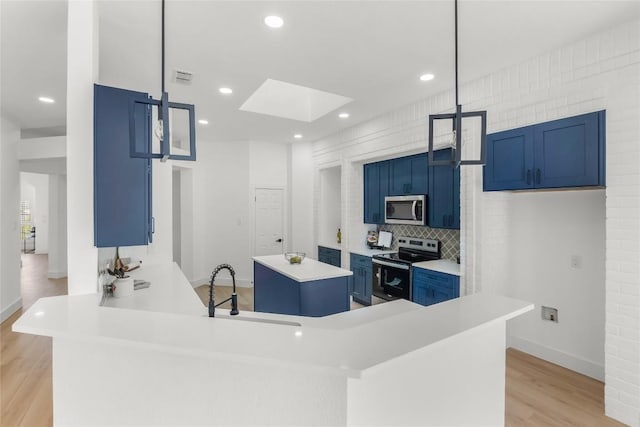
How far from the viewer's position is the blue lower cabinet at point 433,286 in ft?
11.5

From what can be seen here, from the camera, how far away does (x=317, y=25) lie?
2.32m

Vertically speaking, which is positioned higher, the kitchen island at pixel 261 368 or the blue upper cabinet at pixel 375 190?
the blue upper cabinet at pixel 375 190

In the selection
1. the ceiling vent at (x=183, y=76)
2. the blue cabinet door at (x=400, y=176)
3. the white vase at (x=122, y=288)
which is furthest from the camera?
the blue cabinet door at (x=400, y=176)

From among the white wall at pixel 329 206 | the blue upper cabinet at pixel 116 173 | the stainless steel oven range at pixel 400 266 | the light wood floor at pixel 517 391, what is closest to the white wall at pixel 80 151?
the blue upper cabinet at pixel 116 173

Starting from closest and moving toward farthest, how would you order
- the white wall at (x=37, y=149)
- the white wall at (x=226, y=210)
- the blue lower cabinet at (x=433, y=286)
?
1. the blue lower cabinet at (x=433, y=286)
2. the white wall at (x=37, y=149)
3. the white wall at (x=226, y=210)

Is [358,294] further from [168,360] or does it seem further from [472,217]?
[168,360]

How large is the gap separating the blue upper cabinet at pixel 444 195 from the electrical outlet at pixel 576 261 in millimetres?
1084

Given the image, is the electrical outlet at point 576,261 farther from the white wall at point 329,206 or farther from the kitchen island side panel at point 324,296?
the white wall at point 329,206

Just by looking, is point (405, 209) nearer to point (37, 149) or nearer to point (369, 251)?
point (369, 251)

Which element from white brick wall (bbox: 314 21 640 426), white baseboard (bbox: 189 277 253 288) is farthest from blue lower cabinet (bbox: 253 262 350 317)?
white baseboard (bbox: 189 277 253 288)

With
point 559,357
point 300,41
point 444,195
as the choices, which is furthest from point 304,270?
point 559,357

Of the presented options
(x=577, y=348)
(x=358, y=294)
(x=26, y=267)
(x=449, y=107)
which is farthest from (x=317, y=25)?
(x=26, y=267)

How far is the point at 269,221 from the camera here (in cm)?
630

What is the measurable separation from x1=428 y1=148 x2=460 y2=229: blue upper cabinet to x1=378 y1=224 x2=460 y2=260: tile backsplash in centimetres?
33
